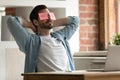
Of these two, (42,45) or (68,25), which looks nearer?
(42,45)

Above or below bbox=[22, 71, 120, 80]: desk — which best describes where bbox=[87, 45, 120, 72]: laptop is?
above

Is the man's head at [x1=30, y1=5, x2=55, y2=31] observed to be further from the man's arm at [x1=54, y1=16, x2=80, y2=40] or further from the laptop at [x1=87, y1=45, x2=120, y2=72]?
the laptop at [x1=87, y1=45, x2=120, y2=72]

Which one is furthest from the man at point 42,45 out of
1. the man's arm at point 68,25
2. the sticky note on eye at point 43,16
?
the man's arm at point 68,25

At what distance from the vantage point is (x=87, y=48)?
14.1ft

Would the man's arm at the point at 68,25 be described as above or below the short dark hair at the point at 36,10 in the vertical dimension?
below

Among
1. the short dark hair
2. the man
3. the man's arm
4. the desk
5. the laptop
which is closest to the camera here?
the desk

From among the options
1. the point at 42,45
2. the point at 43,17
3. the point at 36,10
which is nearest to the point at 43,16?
the point at 43,17

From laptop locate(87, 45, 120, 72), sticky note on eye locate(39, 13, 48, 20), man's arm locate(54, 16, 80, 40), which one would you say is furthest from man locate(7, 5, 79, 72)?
laptop locate(87, 45, 120, 72)

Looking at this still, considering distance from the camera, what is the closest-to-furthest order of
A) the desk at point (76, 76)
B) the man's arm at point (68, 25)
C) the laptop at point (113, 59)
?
1. the desk at point (76, 76)
2. the laptop at point (113, 59)
3. the man's arm at point (68, 25)

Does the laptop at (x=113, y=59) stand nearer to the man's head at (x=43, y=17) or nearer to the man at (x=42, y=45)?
the man at (x=42, y=45)

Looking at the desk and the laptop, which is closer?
the desk

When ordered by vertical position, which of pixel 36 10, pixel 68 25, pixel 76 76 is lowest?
pixel 76 76

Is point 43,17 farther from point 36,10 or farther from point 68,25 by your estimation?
point 68,25

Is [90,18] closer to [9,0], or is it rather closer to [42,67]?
[9,0]
